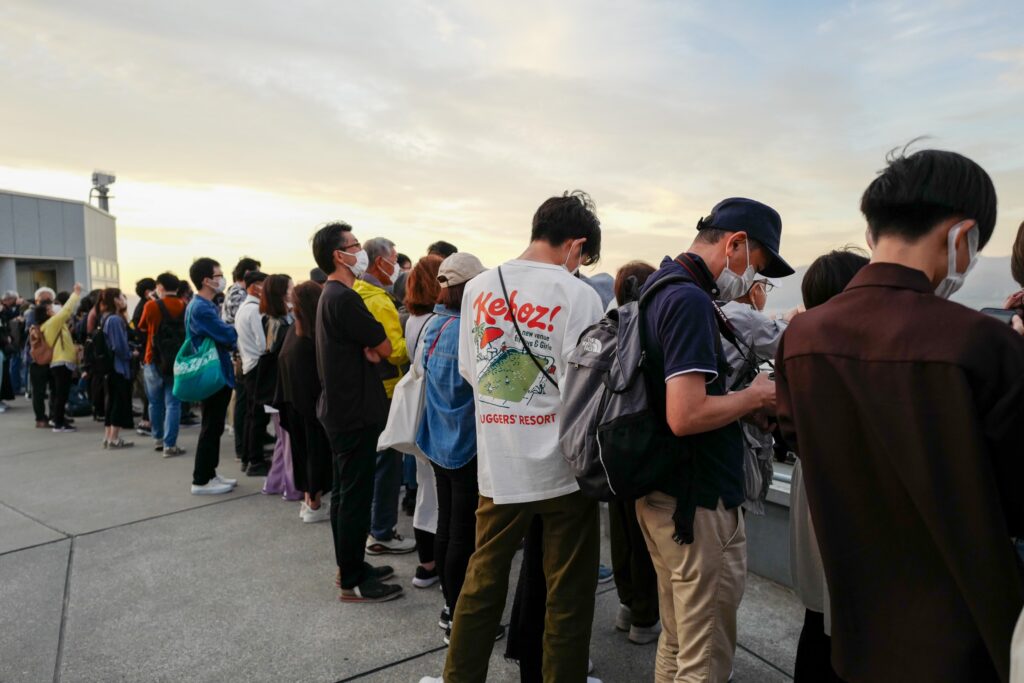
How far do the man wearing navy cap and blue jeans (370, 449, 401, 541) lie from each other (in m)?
2.61

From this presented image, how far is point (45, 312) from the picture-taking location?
410 inches

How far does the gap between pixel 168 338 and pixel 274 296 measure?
2422 mm

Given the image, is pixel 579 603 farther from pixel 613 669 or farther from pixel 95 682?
pixel 95 682

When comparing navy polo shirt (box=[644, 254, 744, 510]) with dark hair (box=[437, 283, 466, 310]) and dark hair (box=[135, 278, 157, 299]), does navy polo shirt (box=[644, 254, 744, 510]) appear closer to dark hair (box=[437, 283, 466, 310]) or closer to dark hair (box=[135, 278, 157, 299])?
dark hair (box=[437, 283, 466, 310])

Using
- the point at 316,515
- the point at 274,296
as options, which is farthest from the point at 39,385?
the point at 316,515

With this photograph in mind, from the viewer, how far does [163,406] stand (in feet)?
26.5

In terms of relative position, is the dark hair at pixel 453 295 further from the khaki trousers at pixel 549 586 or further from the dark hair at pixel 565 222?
the khaki trousers at pixel 549 586

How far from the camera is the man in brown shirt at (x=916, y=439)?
124cm

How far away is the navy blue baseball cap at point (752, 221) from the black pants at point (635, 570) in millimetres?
1496

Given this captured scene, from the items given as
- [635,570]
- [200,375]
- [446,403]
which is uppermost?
[446,403]

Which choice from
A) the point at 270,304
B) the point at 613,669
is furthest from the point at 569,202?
the point at 270,304

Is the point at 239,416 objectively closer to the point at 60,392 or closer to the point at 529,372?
the point at 60,392

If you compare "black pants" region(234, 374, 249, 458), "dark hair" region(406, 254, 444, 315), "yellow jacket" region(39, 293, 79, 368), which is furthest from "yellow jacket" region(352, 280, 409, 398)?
"yellow jacket" region(39, 293, 79, 368)

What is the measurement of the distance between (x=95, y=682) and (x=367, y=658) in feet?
3.89
